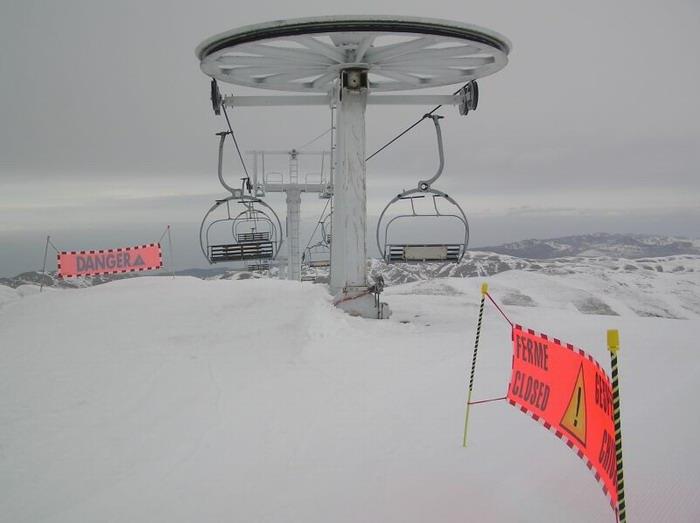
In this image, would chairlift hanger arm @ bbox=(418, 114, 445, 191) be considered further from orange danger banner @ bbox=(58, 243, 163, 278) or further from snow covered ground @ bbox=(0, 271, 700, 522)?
orange danger banner @ bbox=(58, 243, 163, 278)

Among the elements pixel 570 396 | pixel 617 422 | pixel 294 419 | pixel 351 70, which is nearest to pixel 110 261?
pixel 351 70

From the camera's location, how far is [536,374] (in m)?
4.71

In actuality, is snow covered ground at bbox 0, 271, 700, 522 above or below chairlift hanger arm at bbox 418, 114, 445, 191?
below

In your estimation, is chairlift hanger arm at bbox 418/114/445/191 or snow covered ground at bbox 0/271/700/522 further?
chairlift hanger arm at bbox 418/114/445/191

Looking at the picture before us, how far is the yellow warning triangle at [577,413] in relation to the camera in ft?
13.2

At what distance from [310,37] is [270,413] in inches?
251

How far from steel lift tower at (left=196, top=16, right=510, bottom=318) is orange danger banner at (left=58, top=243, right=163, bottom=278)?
5.98 m

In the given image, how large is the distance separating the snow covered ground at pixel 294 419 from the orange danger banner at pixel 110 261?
119 inches

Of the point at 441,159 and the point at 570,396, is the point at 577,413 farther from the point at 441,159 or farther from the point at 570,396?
the point at 441,159

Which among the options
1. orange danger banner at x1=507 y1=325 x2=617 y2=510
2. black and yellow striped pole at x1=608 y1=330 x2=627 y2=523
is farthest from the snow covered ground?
black and yellow striped pole at x1=608 y1=330 x2=627 y2=523

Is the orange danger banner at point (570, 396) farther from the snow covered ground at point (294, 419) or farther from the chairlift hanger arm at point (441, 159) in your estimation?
the chairlift hanger arm at point (441, 159)

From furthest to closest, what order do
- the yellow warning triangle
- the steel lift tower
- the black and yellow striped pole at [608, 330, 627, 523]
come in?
the steel lift tower, the yellow warning triangle, the black and yellow striped pole at [608, 330, 627, 523]

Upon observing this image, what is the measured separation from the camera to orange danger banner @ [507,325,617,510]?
379cm

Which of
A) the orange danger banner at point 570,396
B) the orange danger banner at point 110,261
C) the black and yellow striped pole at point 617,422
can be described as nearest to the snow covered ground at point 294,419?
the orange danger banner at point 570,396
